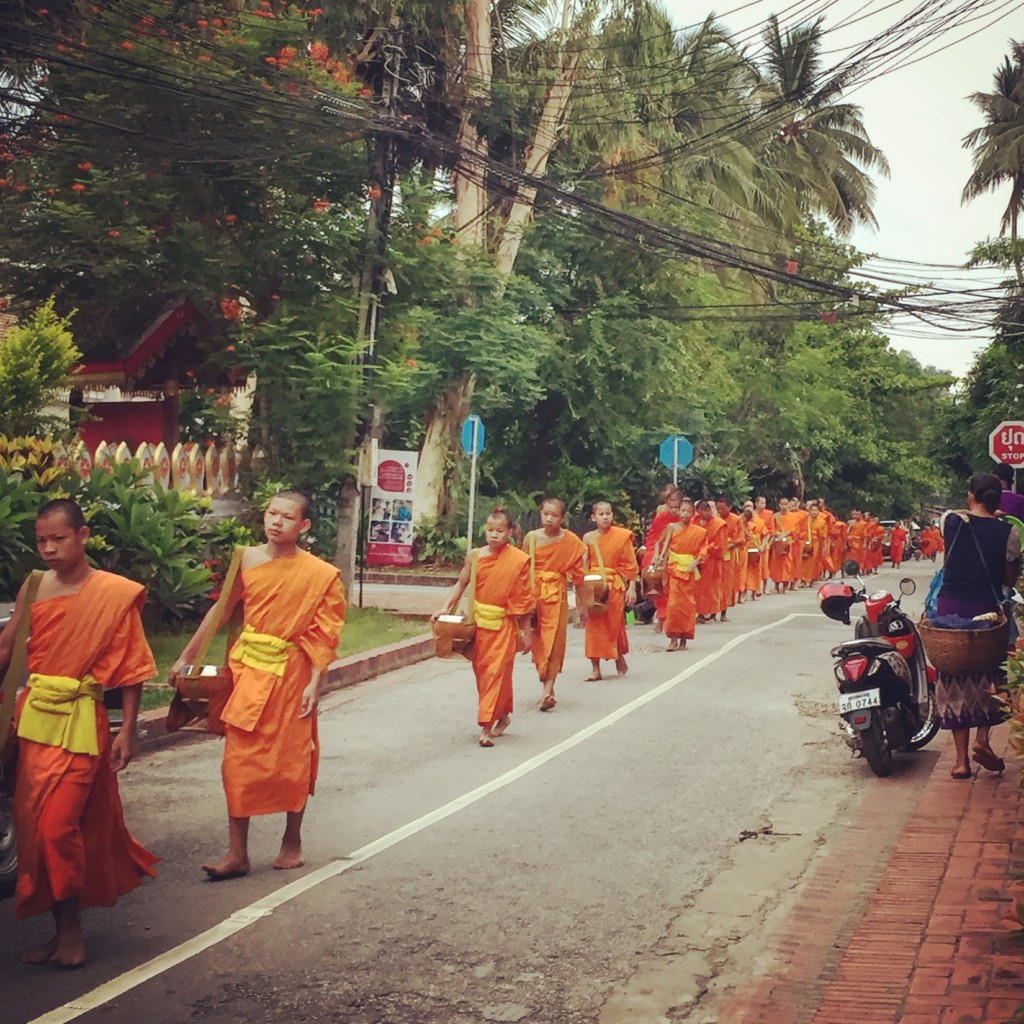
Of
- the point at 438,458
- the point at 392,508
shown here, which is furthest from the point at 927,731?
the point at 438,458

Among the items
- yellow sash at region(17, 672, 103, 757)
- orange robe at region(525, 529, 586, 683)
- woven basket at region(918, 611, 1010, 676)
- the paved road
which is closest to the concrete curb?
the paved road

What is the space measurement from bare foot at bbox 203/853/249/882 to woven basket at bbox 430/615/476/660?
3913 mm

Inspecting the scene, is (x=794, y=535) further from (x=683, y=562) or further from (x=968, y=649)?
(x=968, y=649)

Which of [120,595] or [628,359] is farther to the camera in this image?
[628,359]

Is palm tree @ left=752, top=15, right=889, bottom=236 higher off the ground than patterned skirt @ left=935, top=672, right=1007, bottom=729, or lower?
higher

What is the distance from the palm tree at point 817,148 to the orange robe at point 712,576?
22.2 meters

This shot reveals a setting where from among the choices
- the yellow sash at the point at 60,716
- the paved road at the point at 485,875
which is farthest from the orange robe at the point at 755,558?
the yellow sash at the point at 60,716

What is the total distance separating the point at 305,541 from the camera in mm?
20188

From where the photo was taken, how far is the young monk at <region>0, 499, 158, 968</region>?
18.7 feet

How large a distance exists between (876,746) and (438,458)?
71.2ft

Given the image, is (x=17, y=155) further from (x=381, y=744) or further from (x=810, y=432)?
(x=810, y=432)

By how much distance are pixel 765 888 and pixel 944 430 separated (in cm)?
3729

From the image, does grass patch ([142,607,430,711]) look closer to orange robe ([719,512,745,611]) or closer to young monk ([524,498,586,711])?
young monk ([524,498,586,711])

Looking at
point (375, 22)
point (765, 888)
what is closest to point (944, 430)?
point (375, 22)
